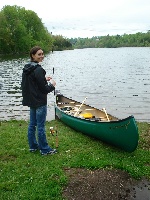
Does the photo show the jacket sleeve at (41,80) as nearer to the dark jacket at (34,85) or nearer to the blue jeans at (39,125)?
the dark jacket at (34,85)

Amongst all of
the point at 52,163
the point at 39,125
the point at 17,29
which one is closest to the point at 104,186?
the point at 52,163

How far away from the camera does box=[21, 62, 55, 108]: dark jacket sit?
832 cm

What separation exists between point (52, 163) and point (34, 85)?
2.31 m

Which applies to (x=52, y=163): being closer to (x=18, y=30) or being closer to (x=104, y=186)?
(x=104, y=186)

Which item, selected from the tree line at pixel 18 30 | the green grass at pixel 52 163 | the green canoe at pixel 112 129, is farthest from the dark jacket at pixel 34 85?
the tree line at pixel 18 30

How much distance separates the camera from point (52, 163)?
27.9 feet

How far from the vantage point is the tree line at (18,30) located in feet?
301

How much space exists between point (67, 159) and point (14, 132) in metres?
4.18

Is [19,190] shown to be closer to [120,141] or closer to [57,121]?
[120,141]

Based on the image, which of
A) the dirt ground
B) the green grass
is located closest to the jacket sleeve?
the green grass

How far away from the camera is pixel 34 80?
333 inches

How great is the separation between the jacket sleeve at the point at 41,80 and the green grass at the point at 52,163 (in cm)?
213

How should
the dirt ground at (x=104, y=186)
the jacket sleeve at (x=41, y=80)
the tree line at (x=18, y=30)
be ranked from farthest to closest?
Answer: the tree line at (x=18, y=30) → the jacket sleeve at (x=41, y=80) → the dirt ground at (x=104, y=186)

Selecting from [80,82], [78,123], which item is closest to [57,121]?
[78,123]
